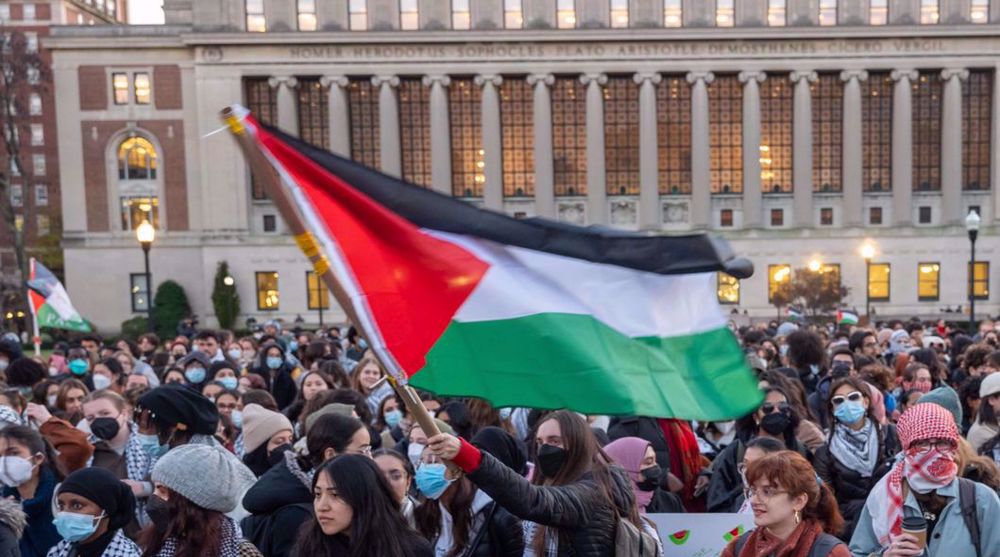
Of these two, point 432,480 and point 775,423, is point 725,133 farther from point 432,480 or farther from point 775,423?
point 432,480

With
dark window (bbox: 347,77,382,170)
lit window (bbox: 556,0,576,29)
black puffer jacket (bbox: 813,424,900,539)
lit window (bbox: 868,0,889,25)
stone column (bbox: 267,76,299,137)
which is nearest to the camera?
black puffer jacket (bbox: 813,424,900,539)

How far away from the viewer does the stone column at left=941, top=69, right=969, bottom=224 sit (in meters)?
49.8

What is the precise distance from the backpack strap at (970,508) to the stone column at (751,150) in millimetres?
47921

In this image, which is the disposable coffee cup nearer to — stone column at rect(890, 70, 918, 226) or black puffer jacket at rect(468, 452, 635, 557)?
black puffer jacket at rect(468, 452, 635, 557)

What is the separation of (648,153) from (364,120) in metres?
17.0

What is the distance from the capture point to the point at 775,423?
7.05m

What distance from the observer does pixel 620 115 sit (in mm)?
52000

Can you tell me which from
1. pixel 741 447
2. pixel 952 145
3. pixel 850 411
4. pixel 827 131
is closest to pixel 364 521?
pixel 741 447

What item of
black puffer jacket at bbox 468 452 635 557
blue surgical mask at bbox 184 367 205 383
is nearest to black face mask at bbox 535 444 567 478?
black puffer jacket at bbox 468 452 635 557

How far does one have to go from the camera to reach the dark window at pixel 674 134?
51.6 m

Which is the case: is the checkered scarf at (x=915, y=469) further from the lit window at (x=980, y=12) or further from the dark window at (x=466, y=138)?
the lit window at (x=980, y=12)

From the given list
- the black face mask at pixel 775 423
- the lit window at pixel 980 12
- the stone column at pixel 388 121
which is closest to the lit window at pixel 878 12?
the lit window at pixel 980 12

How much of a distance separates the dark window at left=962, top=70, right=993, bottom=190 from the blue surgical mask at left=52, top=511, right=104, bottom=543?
55806 mm

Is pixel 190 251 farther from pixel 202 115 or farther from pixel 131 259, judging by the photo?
pixel 202 115
